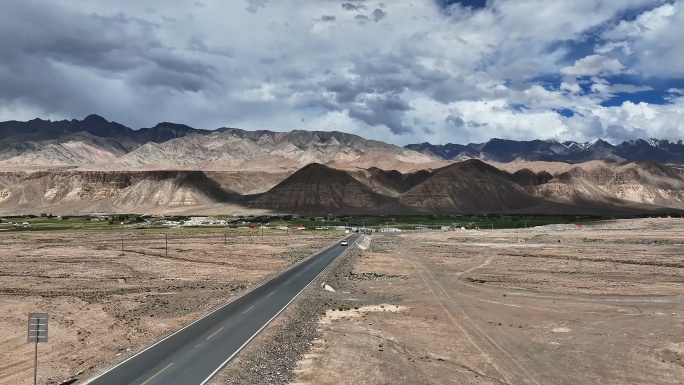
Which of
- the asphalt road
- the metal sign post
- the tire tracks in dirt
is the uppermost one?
the metal sign post

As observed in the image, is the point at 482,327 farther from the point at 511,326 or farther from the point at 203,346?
the point at 203,346

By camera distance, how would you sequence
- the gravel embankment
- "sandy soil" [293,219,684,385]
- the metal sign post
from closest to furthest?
the metal sign post → the gravel embankment → "sandy soil" [293,219,684,385]

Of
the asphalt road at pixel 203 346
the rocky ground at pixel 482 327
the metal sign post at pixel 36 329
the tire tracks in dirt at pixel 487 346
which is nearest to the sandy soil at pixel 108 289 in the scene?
the asphalt road at pixel 203 346

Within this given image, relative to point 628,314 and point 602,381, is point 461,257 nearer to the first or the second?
point 628,314

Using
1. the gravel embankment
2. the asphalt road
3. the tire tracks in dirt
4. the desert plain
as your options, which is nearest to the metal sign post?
the asphalt road

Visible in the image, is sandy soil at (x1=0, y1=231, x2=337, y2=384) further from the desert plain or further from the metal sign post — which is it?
the metal sign post

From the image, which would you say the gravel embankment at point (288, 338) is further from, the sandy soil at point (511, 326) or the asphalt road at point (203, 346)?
the sandy soil at point (511, 326)

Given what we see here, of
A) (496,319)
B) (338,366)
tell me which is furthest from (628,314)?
(338,366)
